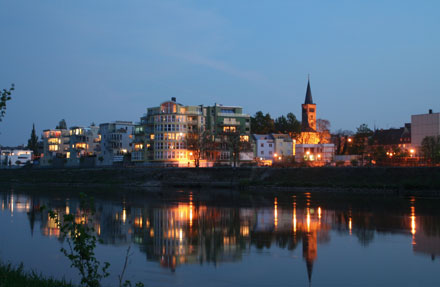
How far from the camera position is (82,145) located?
153375 mm

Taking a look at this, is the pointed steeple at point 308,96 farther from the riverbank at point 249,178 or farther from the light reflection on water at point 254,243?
the light reflection on water at point 254,243

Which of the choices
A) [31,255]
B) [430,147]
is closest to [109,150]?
[430,147]

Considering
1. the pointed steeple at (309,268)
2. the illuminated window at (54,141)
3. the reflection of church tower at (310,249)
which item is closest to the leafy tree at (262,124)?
the illuminated window at (54,141)

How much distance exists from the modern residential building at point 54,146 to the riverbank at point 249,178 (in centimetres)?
3552

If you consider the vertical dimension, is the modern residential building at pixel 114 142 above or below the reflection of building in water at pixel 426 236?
above

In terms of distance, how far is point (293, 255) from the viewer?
26812 mm

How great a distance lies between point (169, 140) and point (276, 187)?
3853 centimetres

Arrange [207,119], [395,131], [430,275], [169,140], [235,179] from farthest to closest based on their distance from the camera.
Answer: [395,131], [207,119], [169,140], [235,179], [430,275]

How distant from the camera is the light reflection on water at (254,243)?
74.1ft

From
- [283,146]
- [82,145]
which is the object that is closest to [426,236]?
[283,146]

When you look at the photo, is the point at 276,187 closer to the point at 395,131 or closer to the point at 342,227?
the point at 342,227

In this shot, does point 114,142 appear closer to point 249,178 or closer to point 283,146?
point 283,146

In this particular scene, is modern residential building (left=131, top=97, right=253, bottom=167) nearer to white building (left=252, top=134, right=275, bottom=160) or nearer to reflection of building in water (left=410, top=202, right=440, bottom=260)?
white building (left=252, top=134, right=275, bottom=160)

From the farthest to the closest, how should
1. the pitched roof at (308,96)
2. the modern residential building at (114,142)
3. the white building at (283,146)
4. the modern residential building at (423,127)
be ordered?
the pitched roof at (308,96) → the modern residential building at (114,142) → the white building at (283,146) → the modern residential building at (423,127)
